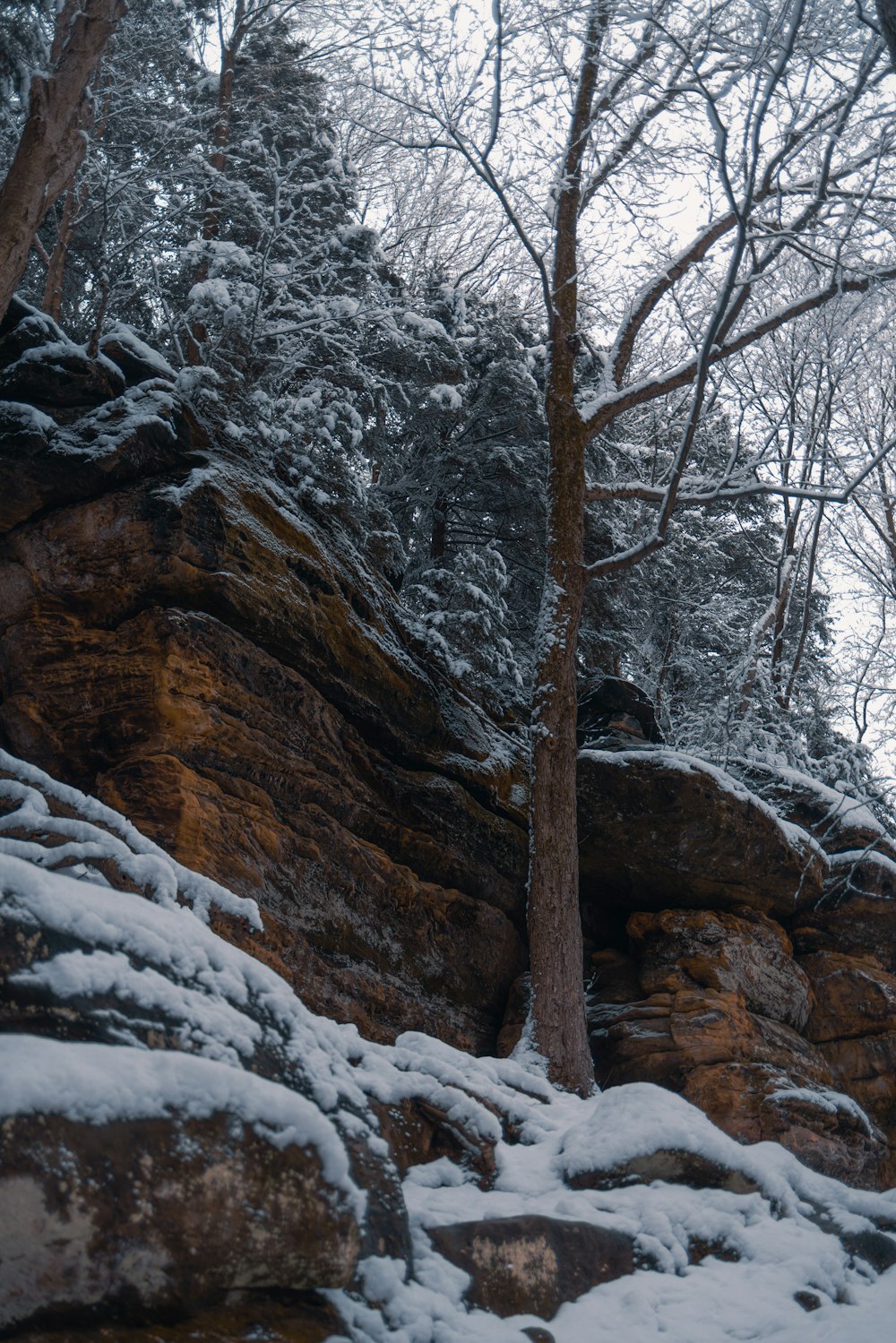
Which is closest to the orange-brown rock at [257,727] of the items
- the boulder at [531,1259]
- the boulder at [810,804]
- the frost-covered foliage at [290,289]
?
the frost-covered foliage at [290,289]

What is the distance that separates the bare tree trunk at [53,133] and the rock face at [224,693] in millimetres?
841

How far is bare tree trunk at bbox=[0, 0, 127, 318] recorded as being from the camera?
6578 millimetres

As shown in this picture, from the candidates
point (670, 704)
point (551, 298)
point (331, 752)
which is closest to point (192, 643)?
point (331, 752)

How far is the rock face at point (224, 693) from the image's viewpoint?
623 centimetres

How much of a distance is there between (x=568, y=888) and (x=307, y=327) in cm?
673

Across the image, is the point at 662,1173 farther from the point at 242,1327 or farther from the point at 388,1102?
the point at 242,1327

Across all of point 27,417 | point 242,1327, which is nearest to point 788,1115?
point 242,1327

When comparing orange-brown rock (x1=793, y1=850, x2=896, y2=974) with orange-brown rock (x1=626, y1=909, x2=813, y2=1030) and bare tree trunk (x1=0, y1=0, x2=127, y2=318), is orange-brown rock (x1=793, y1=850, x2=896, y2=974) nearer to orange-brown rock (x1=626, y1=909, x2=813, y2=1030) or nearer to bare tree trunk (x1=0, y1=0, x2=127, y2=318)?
orange-brown rock (x1=626, y1=909, x2=813, y2=1030)

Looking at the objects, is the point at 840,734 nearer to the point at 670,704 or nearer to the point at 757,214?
the point at 670,704

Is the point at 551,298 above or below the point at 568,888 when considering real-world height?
above

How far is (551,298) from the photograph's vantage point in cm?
919

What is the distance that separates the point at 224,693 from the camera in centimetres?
649

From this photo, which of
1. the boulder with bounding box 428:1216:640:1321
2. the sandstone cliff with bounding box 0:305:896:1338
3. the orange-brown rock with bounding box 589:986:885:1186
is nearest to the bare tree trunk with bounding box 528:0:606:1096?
the sandstone cliff with bounding box 0:305:896:1338

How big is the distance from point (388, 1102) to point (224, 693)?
3035mm
